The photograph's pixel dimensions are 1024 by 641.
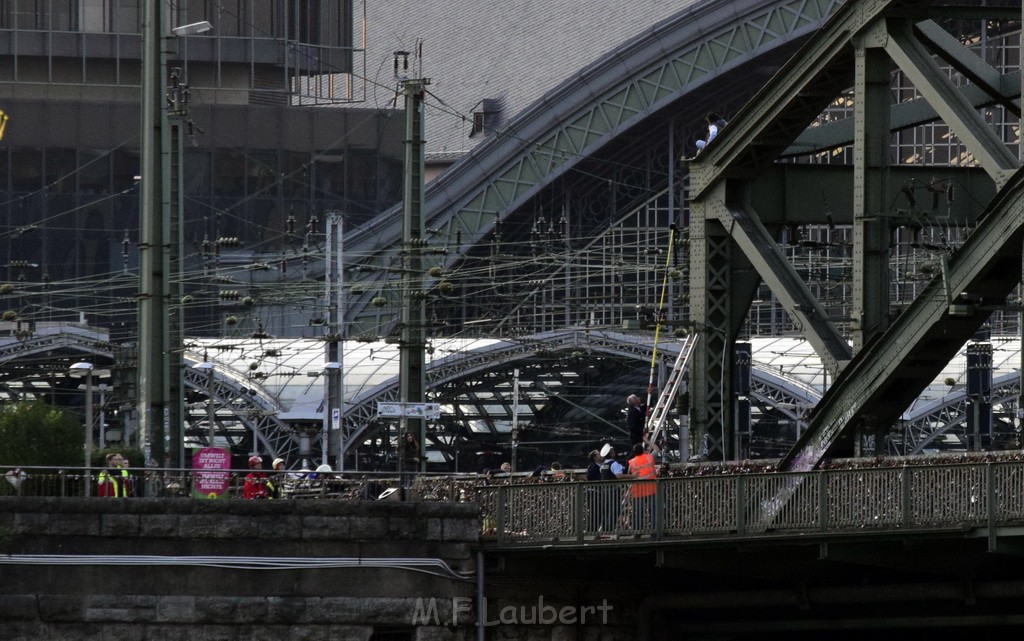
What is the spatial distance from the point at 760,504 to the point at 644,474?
2.27m

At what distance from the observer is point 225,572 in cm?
2773

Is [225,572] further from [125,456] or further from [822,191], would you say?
[822,191]

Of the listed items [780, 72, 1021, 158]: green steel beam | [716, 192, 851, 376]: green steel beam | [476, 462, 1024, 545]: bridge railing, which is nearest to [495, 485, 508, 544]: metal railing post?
[476, 462, 1024, 545]: bridge railing

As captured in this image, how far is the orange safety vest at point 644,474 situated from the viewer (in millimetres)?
27984

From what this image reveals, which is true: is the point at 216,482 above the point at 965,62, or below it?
below

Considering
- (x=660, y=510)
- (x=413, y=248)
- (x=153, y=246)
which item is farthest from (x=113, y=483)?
(x=413, y=248)

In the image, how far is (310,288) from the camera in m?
57.7

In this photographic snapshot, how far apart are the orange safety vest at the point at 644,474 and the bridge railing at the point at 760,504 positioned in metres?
0.06

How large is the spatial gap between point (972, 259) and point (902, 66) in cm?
274

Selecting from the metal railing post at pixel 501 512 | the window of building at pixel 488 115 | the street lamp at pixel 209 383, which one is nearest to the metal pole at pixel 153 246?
the metal railing post at pixel 501 512

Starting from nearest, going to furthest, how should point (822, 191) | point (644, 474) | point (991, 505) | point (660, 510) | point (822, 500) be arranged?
point (991, 505)
point (822, 500)
point (660, 510)
point (644, 474)
point (822, 191)

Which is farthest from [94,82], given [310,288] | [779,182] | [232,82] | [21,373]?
[779,182]

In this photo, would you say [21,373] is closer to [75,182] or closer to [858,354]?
[75,182]

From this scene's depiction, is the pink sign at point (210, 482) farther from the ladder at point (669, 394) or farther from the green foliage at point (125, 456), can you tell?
the ladder at point (669, 394)
